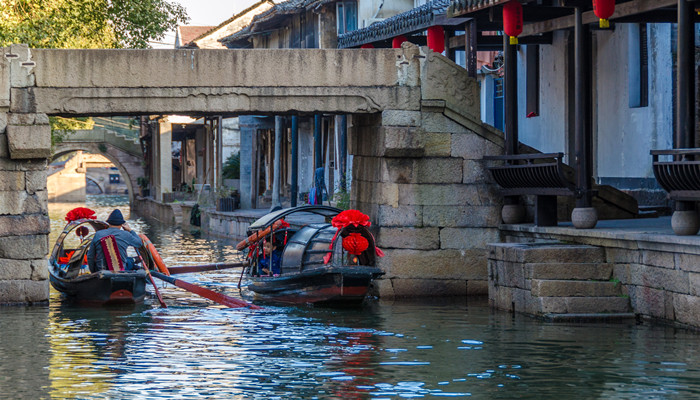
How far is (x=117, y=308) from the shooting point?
51.6ft

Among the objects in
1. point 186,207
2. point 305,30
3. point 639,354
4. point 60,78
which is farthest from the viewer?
point 186,207

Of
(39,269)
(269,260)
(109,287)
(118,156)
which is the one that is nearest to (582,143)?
(269,260)

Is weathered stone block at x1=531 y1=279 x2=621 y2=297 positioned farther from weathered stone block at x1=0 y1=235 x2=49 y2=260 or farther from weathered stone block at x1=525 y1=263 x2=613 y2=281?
weathered stone block at x1=0 y1=235 x2=49 y2=260

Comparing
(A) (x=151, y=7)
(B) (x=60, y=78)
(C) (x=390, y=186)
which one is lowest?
(C) (x=390, y=186)

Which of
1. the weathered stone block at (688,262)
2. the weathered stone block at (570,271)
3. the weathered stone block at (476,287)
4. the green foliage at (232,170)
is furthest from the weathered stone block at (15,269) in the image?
the green foliage at (232,170)

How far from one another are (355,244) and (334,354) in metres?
3.68

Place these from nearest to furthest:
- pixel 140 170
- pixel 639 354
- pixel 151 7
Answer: pixel 639 354 < pixel 151 7 < pixel 140 170

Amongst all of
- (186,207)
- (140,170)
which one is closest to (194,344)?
(186,207)

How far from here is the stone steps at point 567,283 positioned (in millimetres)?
13578

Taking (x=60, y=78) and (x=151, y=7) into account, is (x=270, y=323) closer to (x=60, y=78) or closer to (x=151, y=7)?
(x=60, y=78)

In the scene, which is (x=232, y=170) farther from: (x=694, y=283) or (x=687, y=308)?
(x=694, y=283)

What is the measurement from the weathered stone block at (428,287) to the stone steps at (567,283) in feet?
7.76

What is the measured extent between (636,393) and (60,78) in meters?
9.06

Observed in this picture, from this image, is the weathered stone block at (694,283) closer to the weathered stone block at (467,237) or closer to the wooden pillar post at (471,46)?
the weathered stone block at (467,237)
